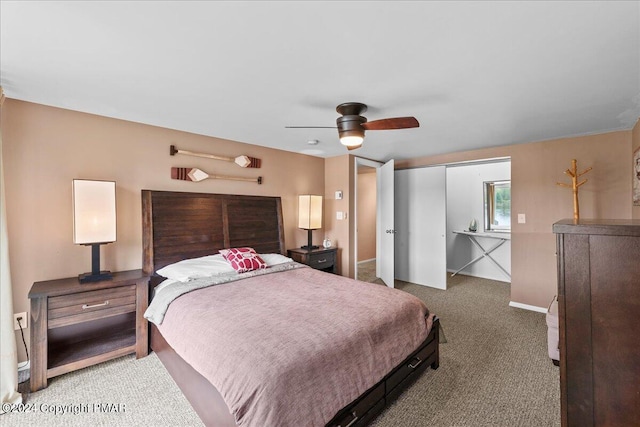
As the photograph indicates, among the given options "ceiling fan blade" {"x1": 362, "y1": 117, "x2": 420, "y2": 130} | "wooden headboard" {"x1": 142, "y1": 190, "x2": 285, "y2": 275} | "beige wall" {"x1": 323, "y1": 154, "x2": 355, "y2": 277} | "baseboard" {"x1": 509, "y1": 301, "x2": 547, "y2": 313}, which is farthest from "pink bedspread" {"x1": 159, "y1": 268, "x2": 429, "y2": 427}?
"baseboard" {"x1": 509, "y1": 301, "x2": 547, "y2": 313}

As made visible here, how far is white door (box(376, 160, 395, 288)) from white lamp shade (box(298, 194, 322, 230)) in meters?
1.28

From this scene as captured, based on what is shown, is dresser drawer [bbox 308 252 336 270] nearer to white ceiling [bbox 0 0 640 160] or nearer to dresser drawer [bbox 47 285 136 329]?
white ceiling [bbox 0 0 640 160]

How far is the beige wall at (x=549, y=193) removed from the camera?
323cm

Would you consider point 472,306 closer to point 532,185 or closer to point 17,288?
point 532,185

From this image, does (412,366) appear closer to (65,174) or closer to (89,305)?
(89,305)

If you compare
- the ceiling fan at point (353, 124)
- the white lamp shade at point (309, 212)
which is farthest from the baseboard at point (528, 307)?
the ceiling fan at point (353, 124)

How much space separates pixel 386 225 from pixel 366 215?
2.01 m

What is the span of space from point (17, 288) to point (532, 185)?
551 centimetres

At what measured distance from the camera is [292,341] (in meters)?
1.49

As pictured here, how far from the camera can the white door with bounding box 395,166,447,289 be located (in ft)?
15.2

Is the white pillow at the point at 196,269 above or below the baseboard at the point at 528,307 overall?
above

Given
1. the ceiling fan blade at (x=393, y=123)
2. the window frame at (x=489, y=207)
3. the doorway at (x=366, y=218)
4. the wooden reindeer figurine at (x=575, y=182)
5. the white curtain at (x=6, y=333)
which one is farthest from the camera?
the doorway at (x=366, y=218)

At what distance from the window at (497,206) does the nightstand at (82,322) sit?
543cm

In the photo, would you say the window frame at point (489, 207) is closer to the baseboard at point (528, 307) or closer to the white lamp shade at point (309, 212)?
the baseboard at point (528, 307)
